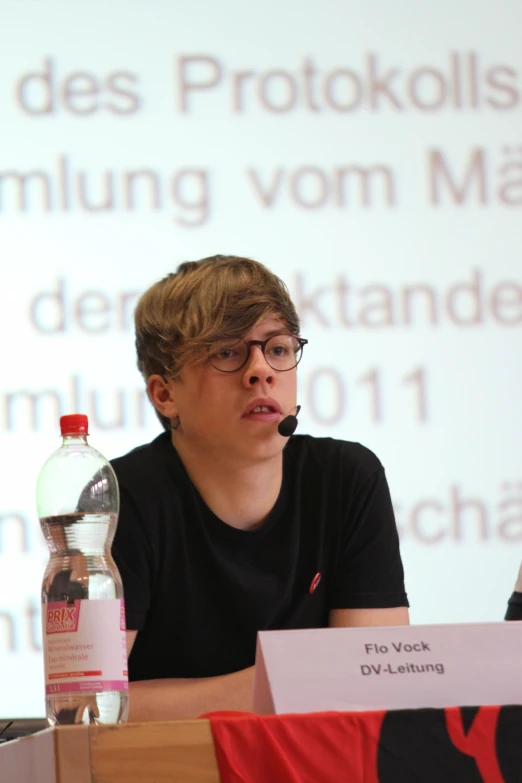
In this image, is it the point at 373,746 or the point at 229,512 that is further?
the point at 229,512

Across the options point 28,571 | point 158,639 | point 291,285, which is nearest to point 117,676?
point 158,639

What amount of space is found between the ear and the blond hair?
1cm

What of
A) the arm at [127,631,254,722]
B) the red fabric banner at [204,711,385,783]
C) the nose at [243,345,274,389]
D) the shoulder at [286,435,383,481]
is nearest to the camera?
the red fabric banner at [204,711,385,783]

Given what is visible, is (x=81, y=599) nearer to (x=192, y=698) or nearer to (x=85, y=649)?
(x=85, y=649)

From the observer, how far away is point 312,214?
2924 millimetres

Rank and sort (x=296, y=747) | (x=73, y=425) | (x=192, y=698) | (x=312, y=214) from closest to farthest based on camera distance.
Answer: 1. (x=296, y=747)
2. (x=73, y=425)
3. (x=192, y=698)
4. (x=312, y=214)

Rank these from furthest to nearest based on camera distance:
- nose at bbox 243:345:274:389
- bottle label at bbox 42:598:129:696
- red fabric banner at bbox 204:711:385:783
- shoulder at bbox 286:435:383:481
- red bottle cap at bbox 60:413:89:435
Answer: shoulder at bbox 286:435:383:481
nose at bbox 243:345:274:389
red bottle cap at bbox 60:413:89:435
bottle label at bbox 42:598:129:696
red fabric banner at bbox 204:711:385:783

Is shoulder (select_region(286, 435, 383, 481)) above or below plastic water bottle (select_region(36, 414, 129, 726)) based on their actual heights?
above

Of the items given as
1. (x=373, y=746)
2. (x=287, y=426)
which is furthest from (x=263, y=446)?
(x=373, y=746)

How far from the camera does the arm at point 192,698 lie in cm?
151

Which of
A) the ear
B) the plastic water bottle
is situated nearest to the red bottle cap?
the plastic water bottle

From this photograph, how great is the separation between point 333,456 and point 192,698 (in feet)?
1.65

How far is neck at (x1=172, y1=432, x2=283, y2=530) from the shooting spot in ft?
5.65

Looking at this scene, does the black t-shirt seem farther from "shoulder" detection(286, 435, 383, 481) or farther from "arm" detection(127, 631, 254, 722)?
"arm" detection(127, 631, 254, 722)
